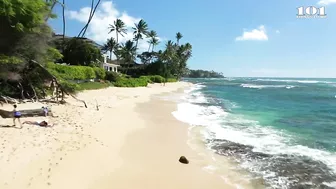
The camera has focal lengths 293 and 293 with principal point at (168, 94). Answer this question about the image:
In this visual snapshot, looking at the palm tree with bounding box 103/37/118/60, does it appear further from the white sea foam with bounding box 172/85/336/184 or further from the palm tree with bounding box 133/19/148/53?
the white sea foam with bounding box 172/85/336/184

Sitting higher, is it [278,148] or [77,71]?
[77,71]

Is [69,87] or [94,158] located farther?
[69,87]

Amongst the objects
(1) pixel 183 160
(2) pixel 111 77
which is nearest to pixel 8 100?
(1) pixel 183 160

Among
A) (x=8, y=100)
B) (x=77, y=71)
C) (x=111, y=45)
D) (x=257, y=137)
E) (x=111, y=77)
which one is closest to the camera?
(x=257, y=137)

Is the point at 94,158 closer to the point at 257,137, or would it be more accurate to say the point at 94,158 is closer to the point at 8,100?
the point at 257,137

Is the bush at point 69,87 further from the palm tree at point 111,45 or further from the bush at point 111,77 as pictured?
the palm tree at point 111,45

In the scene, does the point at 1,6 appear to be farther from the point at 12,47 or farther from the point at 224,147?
the point at 224,147

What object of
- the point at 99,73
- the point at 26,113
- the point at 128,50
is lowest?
the point at 26,113

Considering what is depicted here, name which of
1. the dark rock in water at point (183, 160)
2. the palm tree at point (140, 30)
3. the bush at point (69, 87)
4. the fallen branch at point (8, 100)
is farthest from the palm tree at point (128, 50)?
the dark rock in water at point (183, 160)

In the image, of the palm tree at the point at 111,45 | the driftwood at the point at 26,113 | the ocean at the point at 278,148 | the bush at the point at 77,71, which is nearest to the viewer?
the ocean at the point at 278,148

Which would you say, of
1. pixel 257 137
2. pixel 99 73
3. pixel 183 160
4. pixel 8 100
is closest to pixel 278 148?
pixel 257 137

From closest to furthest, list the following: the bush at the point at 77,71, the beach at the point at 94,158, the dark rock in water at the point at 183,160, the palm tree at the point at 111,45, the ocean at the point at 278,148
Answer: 1. the beach at the point at 94,158
2. the ocean at the point at 278,148
3. the dark rock in water at the point at 183,160
4. the bush at the point at 77,71
5. the palm tree at the point at 111,45

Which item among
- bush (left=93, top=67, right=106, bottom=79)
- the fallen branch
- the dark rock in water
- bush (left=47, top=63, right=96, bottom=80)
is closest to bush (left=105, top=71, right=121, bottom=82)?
bush (left=93, top=67, right=106, bottom=79)

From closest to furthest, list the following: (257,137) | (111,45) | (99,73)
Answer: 1. (257,137)
2. (99,73)
3. (111,45)
